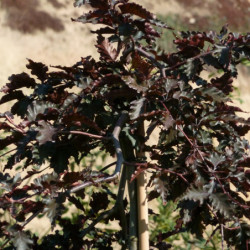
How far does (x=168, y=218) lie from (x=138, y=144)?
2545mm

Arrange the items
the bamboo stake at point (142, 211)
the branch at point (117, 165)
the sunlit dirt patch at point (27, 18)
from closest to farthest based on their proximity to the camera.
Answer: the branch at point (117, 165) → the bamboo stake at point (142, 211) → the sunlit dirt patch at point (27, 18)

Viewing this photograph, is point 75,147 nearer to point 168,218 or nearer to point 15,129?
point 15,129

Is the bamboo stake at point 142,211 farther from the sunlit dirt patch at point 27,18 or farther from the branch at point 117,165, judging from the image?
the sunlit dirt patch at point 27,18

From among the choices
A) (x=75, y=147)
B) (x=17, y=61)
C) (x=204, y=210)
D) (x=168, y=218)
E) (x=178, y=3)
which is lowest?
(x=204, y=210)

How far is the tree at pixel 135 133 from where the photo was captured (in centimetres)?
135

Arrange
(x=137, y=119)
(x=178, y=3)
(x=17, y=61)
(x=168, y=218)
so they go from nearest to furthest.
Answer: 1. (x=137, y=119)
2. (x=168, y=218)
3. (x=17, y=61)
4. (x=178, y=3)

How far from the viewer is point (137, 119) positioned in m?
Answer: 1.41

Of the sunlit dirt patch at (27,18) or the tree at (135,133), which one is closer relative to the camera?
the tree at (135,133)

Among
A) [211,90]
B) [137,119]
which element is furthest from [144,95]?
[211,90]

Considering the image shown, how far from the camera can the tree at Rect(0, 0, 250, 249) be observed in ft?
4.43

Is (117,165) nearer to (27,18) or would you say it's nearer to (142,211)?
(142,211)

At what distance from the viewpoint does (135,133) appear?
5.52 feet

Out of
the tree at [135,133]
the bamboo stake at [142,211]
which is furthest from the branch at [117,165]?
the bamboo stake at [142,211]

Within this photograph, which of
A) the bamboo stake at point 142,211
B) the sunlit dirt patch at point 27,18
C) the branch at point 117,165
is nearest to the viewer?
the branch at point 117,165
